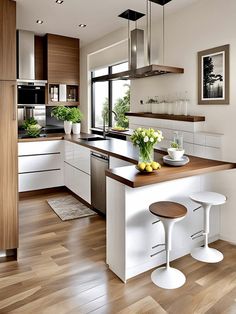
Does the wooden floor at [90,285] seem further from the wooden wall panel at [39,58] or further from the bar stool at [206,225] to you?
the wooden wall panel at [39,58]

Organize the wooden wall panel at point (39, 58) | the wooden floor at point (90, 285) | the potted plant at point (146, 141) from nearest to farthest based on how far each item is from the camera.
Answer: the wooden floor at point (90, 285) < the potted plant at point (146, 141) < the wooden wall panel at point (39, 58)

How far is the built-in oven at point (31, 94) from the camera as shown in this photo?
201 inches

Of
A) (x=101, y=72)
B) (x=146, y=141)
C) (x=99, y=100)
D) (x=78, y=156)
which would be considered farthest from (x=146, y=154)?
(x=101, y=72)

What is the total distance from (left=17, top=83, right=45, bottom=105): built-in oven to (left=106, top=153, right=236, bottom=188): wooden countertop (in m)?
3.13

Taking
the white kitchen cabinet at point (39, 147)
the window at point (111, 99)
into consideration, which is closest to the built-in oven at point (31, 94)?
the white kitchen cabinet at point (39, 147)

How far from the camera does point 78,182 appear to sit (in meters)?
4.49

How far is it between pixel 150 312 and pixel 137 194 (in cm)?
88

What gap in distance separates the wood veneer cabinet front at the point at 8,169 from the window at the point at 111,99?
2352 millimetres

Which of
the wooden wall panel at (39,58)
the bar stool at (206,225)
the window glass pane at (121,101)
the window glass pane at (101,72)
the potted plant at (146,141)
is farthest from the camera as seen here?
the window glass pane at (101,72)

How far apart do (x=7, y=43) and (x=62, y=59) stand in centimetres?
268

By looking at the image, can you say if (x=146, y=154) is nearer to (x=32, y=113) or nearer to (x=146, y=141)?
(x=146, y=141)

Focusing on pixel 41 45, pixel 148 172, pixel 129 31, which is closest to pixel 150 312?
pixel 148 172

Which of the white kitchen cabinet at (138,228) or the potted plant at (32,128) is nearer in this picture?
the white kitchen cabinet at (138,228)

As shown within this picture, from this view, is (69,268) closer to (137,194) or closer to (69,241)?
(69,241)
